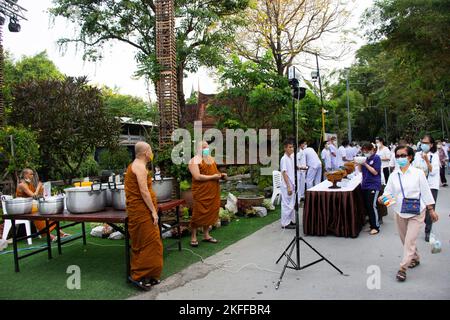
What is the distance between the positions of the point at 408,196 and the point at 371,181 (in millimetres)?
2399

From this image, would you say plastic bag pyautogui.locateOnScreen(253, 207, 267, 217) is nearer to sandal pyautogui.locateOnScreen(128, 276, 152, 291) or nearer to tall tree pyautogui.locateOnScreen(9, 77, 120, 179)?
sandal pyautogui.locateOnScreen(128, 276, 152, 291)

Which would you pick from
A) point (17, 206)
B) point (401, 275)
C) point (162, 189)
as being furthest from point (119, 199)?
point (401, 275)

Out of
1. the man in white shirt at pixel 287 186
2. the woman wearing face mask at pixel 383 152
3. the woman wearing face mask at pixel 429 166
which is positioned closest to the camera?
the woman wearing face mask at pixel 429 166

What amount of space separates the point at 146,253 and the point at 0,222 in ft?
15.9

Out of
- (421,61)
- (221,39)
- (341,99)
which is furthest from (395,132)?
(221,39)

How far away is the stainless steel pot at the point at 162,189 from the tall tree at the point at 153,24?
1051 centimetres

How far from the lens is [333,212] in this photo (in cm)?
658

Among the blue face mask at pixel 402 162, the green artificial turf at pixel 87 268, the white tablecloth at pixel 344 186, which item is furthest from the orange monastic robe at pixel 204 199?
the blue face mask at pixel 402 162

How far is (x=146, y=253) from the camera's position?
432 centimetres

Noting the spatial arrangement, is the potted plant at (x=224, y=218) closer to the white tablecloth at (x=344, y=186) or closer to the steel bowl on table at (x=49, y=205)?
the white tablecloth at (x=344, y=186)

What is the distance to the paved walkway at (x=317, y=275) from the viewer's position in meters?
3.99

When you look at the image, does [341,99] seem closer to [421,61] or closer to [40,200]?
[421,61]

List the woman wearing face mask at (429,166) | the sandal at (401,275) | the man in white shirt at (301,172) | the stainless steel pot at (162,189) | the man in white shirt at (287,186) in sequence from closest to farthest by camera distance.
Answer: the sandal at (401,275)
the stainless steel pot at (162,189)
the woman wearing face mask at (429,166)
the man in white shirt at (287,186)
the man in white shirt at (301,172)

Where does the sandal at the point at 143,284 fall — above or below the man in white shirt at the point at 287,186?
below
